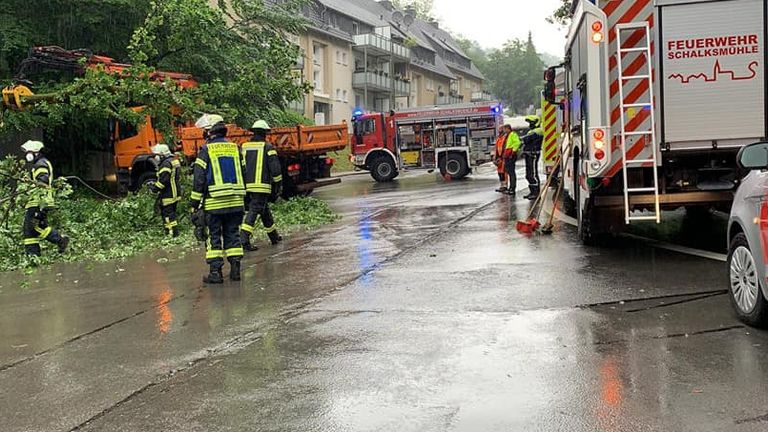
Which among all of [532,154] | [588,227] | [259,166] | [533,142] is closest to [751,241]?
[588,227]

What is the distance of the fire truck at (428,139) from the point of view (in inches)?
1051

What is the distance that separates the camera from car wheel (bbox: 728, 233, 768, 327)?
490cm

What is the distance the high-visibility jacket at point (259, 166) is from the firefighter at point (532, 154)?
7.67 meters

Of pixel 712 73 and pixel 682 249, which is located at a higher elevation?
pixel 712 73

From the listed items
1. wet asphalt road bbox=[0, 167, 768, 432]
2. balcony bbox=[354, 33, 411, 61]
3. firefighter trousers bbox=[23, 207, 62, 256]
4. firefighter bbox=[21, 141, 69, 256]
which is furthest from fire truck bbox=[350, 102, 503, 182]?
balcony bbox=[354, 33, 411, 61]

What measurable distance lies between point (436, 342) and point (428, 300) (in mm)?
1316

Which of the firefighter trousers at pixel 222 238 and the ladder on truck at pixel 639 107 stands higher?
the ladder on truck at pixel 639 107

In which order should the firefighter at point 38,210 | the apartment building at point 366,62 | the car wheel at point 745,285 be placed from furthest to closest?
the apartment building at point 366,62 → the firefighter at point 38,210 → the car wheel at point 745,285

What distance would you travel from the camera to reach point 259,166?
9.32 meters

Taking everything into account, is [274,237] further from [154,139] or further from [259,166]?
[154,139]

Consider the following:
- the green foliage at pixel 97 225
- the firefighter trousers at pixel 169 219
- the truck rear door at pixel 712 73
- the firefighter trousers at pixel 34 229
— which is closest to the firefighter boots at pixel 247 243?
the green foliage at pixel 97 225

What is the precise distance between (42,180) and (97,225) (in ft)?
7.10

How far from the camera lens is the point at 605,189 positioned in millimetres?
7934

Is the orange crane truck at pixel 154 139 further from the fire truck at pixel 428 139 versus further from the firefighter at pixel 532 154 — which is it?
the fire truck at pixel 428 139
